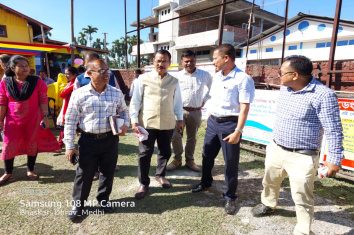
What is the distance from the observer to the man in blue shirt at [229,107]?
2436mm

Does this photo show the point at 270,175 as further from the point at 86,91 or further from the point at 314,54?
the point at 314,54

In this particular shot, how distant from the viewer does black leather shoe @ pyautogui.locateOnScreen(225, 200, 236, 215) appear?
2.59 metres

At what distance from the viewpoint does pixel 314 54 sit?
15.0 meters

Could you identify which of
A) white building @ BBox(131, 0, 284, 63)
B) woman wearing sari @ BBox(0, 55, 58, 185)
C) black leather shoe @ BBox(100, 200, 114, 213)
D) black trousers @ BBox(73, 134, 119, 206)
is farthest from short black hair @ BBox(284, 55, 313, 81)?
white building @ BBox(131, 0, 284, 63)

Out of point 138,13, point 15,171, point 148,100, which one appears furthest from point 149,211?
point 138,13

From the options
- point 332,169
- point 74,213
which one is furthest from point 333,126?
point 74,213

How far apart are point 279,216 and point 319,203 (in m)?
0.76

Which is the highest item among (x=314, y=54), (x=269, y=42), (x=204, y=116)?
(x=269, y=42)

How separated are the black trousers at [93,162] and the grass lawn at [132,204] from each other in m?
0.33

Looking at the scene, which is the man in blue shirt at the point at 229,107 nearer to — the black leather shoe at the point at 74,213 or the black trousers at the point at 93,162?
the black trousers at the point at 93,162

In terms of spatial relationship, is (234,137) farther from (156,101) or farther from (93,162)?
(93,162)

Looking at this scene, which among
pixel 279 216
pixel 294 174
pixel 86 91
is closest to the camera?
pixel 294 174

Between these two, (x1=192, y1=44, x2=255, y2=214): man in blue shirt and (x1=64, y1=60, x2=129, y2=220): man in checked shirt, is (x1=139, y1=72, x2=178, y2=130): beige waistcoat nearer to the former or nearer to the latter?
(x1=64, y1=60, x2=129, y2=220): man in checked shirt

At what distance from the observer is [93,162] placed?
7.95 ft
